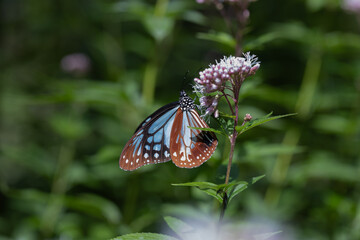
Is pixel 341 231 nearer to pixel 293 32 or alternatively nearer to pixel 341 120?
pixel 341 120

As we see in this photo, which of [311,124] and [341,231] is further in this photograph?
[311,124]

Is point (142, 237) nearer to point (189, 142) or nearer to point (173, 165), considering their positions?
point (189, 142)

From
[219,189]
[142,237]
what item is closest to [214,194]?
[219,189]

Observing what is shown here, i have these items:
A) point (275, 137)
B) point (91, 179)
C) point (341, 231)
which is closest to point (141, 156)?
point (91, 179)

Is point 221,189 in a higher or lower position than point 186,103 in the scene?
lower

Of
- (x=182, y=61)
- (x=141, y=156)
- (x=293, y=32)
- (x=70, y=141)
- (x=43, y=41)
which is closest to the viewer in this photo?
(x=141, y=156)

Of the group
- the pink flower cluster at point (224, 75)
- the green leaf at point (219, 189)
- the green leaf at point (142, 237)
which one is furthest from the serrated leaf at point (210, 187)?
the pink flower cluster at point (224, 75)

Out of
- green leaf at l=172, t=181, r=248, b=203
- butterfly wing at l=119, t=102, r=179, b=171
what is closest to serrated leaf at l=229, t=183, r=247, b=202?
green leaf at l=172, t=181, r=248, b=203
